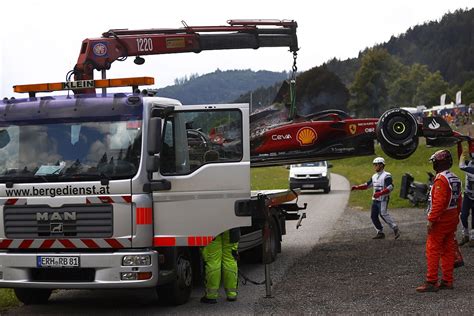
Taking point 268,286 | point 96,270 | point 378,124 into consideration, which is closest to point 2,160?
point 96,270

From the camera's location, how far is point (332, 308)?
785 centimetres

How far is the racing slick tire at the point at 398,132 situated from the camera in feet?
37.8

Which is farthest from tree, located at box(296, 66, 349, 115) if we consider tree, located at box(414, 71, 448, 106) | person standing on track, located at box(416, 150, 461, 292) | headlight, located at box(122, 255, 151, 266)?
tree, located at box(414, 71, 448, 106)

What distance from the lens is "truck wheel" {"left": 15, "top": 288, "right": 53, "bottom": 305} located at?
861cm

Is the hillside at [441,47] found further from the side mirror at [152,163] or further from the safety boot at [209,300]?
the side mirror at [152,163]

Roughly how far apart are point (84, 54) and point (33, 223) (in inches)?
162

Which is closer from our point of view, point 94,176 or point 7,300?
point 94,176

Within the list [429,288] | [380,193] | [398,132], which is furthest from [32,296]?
[380,193]

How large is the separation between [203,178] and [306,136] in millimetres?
4477

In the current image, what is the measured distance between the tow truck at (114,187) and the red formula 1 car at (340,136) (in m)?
3.90

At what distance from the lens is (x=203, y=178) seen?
7.77 metres

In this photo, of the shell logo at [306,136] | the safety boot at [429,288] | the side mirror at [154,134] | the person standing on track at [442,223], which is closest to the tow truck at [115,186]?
the side mirror at [154,134]

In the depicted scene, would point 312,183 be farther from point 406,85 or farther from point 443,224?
point 406,85

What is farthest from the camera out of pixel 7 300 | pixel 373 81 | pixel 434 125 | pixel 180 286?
pixel 373 81
